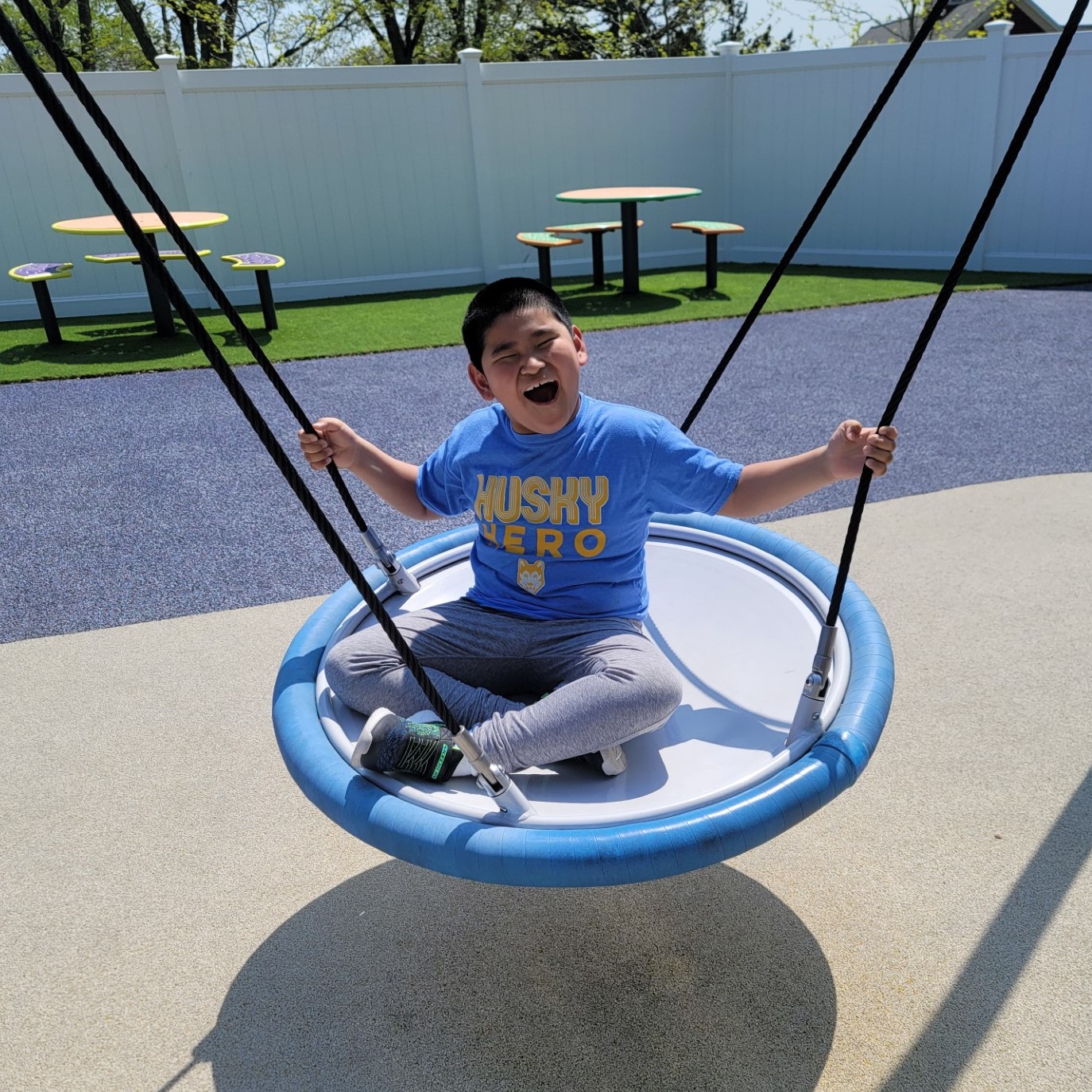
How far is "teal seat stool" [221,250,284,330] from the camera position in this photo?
22.9 feet

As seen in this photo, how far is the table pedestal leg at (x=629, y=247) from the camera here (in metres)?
8.20

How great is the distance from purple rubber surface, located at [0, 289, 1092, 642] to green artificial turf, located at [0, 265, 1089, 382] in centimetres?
33

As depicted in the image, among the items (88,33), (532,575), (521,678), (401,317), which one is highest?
(88,33)

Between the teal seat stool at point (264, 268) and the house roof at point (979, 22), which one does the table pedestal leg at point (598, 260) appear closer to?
the teal seat stool at point (264, 268)

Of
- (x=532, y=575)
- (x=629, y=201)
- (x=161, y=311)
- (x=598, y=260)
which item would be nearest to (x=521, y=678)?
(x=532, y=575)

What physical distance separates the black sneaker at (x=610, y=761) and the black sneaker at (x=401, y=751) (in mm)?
234

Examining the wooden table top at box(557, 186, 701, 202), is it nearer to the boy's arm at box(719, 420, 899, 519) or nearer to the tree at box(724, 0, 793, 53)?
the boy's arm at box(719, 420, 899, 519)

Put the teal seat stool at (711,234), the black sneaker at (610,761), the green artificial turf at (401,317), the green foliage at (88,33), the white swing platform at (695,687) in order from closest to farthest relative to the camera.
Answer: the white swing platform at (695,687) → the black sneaker at (610,761) → the green artificial turf at (401,317) → the teal seat stool at (711,234) → the green foliage at (88,33)

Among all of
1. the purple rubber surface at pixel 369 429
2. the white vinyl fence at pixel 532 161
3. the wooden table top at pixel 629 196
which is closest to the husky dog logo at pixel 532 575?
the purple rubber surface at pixel 369 429

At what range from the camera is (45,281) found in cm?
707

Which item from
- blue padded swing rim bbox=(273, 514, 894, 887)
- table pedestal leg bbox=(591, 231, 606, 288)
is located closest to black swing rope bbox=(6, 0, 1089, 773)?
blue padded swing rim bbox=(273, 514, 894, 887)

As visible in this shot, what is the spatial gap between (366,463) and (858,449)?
3.39ft

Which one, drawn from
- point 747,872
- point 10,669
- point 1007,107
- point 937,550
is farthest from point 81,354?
point 1007,107

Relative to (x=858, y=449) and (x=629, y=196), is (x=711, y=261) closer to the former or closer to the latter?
(x=629, y=196)
